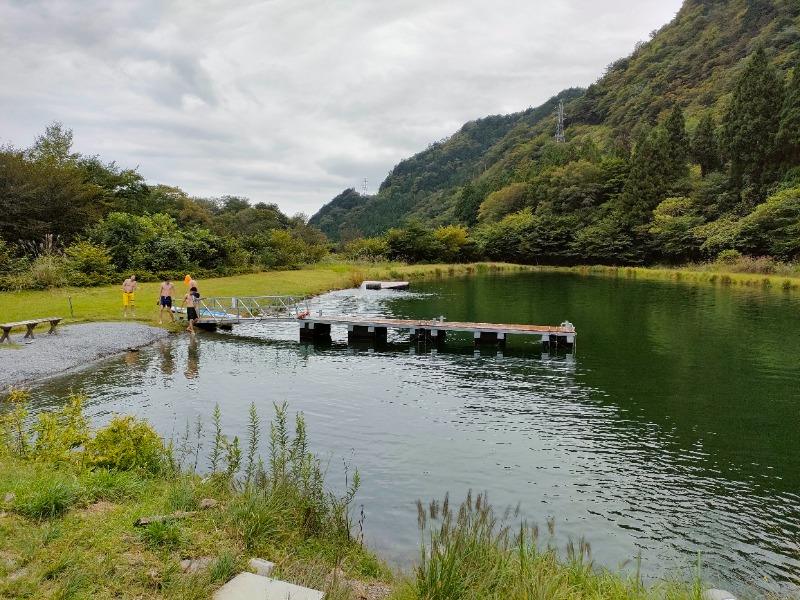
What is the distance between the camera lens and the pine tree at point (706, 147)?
255ft

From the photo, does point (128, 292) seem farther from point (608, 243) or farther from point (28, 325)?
point (608, 243)

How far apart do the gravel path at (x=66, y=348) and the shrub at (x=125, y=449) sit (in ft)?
32.0

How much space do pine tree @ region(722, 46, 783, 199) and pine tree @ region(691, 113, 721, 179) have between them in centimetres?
989

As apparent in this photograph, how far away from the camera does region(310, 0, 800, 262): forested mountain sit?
63.9 m

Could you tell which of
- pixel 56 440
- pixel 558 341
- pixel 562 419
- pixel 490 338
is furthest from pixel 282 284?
pixel 56 440

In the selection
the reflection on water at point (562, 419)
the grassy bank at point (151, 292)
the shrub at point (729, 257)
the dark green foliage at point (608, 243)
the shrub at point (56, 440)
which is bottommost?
the reflection on water at point (562, 419)

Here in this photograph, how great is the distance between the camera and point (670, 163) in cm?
7562

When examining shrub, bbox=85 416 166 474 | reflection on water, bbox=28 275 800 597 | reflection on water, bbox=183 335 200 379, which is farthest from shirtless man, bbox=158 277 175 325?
shrub, bbox=85 416 166 474

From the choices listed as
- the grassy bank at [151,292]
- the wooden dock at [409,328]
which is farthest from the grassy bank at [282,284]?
the wooden dock at [409,328]

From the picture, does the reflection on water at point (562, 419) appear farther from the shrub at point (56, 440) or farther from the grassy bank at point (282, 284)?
the grassy bank at point (282, 284)

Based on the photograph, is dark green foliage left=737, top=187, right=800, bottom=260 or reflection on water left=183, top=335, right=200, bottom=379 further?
dark green foliage left=737, top=187, right=800, bottom=260

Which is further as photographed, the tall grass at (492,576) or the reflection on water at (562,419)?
the reflection on water at (562,419)

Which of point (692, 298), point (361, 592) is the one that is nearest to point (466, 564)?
point (361, 592)

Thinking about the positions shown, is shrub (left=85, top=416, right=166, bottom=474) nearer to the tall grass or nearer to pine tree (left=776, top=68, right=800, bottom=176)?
the tall grass
